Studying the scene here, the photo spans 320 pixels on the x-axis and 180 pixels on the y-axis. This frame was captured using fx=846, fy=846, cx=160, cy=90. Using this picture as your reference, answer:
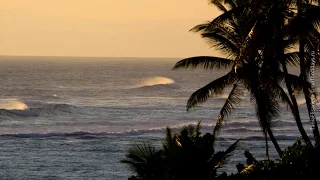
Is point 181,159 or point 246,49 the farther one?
point 246,49

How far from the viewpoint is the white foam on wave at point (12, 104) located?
10630 centimetres

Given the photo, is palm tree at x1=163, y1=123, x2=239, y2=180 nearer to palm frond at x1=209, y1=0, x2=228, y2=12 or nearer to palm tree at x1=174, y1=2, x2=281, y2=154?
palm tree at x1=174, y1=2, x2=281, y2=154

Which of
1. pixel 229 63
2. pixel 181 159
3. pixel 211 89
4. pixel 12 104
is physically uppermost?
pixel 229 63

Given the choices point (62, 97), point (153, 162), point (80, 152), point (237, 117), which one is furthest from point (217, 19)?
point (62, 97)

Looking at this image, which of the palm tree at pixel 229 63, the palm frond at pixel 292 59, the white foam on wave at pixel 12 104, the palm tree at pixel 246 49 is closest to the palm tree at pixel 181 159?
the palm tree at pixel 246 49

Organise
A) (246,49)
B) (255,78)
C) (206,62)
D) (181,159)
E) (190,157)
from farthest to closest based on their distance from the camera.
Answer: (206,62) → (255,78) → (246,49) → (190,157) → (181,159)

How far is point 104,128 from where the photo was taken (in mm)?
82312

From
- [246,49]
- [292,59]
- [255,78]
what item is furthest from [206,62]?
[246,49]

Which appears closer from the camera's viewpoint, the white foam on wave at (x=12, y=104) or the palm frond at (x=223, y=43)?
the palm frond at (x=223, y=43)

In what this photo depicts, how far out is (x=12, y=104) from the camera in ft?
373

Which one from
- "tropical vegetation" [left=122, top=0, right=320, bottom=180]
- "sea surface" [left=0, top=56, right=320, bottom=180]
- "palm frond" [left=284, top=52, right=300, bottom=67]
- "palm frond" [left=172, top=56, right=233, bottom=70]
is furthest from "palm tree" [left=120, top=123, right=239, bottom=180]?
"sea surface" [left=0, top=56, right=320, bottom=180]

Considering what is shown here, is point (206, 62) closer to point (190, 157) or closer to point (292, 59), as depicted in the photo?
point (292, 59)

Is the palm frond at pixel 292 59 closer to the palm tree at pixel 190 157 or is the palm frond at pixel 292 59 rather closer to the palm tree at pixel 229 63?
the palm tree at pixel 229 63

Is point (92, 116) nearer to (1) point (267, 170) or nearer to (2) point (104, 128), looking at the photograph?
(2) point (104, 128)
